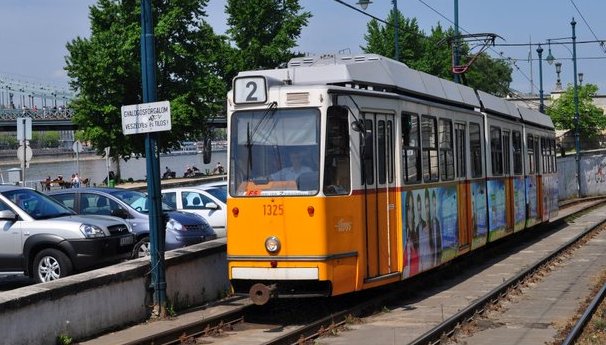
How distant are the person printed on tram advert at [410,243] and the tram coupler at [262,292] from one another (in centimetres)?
238

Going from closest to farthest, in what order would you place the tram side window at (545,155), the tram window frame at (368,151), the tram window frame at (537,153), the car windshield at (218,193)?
the tram window frame at (368,151) → the car windshield at (218,193) → the tram window frame at (537,153) → the tram side window at (545,155)

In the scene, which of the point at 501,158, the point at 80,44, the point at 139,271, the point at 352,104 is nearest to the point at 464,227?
the point at 501,158

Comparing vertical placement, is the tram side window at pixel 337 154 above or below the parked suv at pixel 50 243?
above

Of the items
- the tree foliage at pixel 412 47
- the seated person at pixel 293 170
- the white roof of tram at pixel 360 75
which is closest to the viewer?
the seated person at pixel 293 170

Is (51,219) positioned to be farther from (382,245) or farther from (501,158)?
(501,158)

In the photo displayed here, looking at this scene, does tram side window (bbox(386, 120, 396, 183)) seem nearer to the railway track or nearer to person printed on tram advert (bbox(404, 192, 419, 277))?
person printed on tram advert (bbox(404, 192, 419, 277))

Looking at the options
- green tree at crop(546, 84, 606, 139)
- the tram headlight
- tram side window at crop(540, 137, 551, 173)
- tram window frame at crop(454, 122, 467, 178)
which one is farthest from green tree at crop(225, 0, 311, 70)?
the tram headlight

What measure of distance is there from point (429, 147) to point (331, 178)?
3277 mm

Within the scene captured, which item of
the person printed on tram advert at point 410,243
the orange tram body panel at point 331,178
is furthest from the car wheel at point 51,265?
the person printed on tram advert at point 410,243

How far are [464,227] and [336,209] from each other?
560 centimetres

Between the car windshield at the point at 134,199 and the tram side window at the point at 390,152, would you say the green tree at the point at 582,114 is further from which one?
the tram side window at the point at 390,152

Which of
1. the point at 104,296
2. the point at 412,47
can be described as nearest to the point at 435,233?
the point at 104,296

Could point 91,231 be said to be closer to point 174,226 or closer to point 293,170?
point 293,170

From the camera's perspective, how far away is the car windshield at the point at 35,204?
13758 mm
